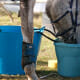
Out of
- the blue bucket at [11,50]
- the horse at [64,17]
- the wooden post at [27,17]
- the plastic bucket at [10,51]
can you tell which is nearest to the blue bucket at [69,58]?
the horse at [64,17]

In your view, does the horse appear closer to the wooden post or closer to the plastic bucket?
the plastic bucket

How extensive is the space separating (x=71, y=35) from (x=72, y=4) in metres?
0.34

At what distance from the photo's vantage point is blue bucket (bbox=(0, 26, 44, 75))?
8.17ft

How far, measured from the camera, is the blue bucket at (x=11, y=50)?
249cm

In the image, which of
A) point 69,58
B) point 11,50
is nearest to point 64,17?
point 69,58

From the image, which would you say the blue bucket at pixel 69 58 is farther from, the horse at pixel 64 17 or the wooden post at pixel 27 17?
the wooden post at pixel 27 17

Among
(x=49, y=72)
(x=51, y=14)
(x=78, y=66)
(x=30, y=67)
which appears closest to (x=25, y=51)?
(x=30, y=67)

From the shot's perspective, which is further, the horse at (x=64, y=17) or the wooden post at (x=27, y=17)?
the horse at (x=64, y=17)

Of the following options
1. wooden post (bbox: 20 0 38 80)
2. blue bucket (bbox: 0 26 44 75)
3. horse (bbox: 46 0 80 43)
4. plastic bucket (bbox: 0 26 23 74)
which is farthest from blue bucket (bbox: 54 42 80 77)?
wooden post (bbox: 20 0 38 80)

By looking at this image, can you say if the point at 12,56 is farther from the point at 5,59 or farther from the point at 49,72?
the point at 49,72

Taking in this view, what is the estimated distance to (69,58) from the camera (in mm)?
2459

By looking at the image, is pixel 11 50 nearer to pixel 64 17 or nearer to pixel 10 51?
pixel 10 51

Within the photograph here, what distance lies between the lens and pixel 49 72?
280 centimetres

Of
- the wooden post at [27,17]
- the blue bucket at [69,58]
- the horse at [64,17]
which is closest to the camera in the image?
the wooden post at [27,17]
